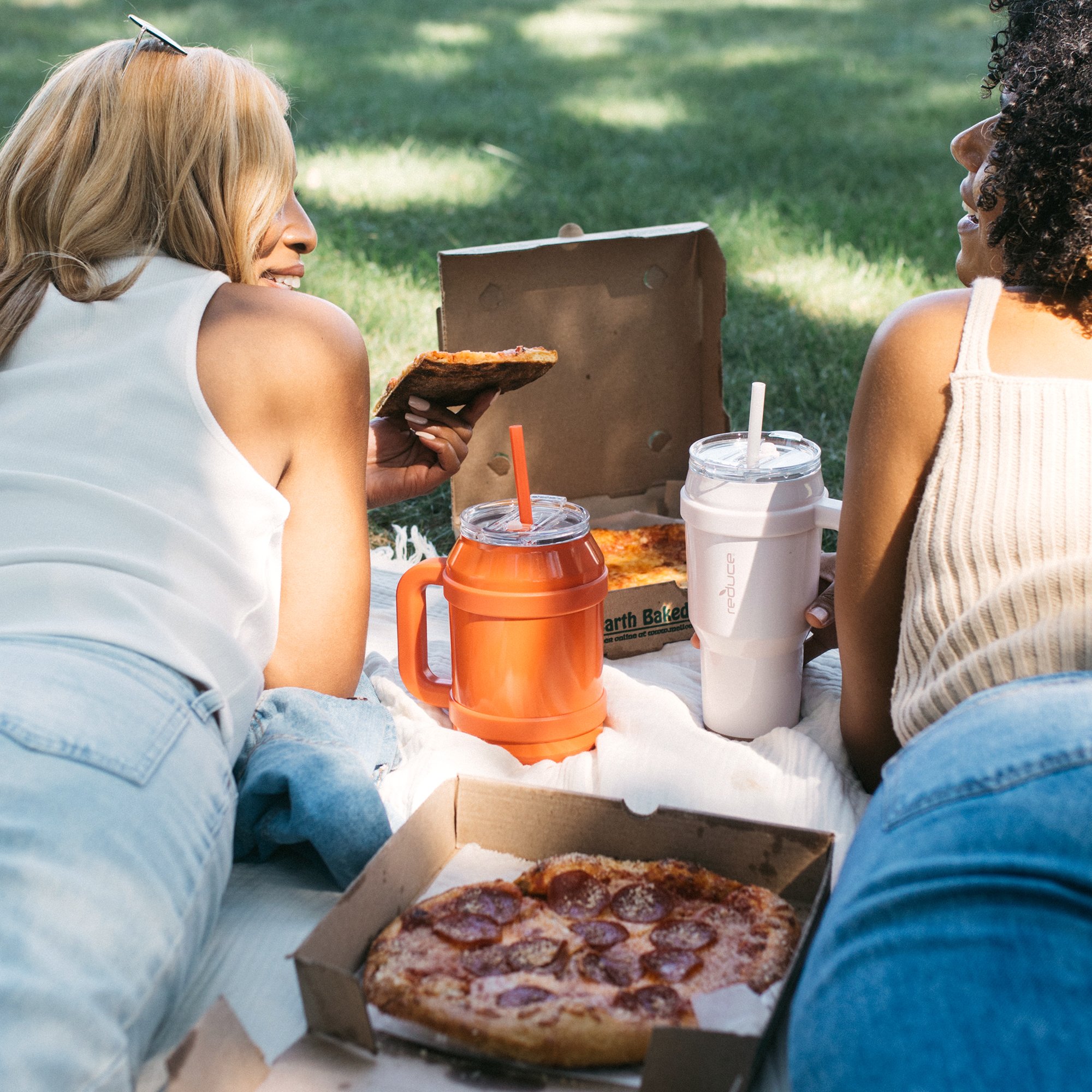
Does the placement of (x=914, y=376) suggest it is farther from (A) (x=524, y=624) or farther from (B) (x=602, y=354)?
(B) (x=602, y=354)

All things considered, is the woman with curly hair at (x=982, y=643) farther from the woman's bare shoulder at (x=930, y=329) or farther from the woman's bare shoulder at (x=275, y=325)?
the woman's bare shoulder at (x=275, y=325)

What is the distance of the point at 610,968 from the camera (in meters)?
1.13

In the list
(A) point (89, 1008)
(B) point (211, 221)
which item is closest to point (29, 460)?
(B) point (211, 221)

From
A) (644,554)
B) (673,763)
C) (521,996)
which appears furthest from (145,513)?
(644,554)

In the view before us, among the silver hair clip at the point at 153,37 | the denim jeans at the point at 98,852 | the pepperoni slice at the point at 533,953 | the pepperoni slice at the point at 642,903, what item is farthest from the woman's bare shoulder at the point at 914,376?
the silver hair clip at the point at 153,37

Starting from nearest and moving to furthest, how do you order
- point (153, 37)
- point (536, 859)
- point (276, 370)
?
point (536, 859) < point (276, 370) < point (153, 37)

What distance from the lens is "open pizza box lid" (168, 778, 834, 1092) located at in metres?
0.97

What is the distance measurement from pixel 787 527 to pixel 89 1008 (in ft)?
3.16

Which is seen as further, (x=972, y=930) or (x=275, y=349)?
(x=275, y=349)

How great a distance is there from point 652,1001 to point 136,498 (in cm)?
75

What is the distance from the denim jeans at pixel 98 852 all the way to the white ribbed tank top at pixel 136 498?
0.06m

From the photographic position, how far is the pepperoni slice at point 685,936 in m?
1.16

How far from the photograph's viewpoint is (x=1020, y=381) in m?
1.23

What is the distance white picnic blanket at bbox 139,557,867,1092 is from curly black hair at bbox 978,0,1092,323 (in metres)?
0.65
